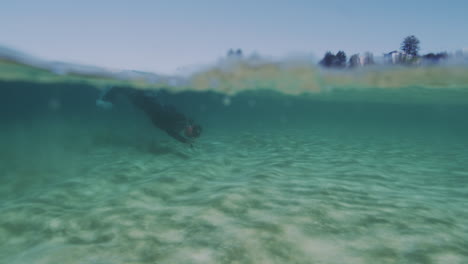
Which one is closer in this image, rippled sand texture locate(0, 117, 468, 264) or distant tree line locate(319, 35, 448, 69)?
rippled sand texture locate(0, 117, 468, 264)

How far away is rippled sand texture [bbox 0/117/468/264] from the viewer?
13.2 feet

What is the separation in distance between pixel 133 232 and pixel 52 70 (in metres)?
18.2

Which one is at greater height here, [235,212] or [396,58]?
[396,58]

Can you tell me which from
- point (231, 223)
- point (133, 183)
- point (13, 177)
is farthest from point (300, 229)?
point (13, 177)

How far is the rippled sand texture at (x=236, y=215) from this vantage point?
4.03m

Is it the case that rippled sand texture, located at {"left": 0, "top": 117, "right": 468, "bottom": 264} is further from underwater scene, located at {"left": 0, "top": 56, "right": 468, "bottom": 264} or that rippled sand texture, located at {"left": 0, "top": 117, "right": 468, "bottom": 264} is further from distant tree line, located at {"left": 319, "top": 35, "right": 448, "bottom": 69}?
distant tree line, located at {"left": 319, "top": 35, "right": 448, "bottom": 69}

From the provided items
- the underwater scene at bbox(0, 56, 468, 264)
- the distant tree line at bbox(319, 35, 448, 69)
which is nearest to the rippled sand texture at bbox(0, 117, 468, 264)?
the underwater scene at bbox(0, 56, 468, 264)

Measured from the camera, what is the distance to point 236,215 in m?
5.33

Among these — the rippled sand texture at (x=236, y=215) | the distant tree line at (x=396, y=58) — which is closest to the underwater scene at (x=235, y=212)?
the rippled sand texture at (x=236, y=215)

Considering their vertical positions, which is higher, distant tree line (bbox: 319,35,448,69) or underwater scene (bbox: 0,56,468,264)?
distant tree line (bbox: 319,35,448,69)

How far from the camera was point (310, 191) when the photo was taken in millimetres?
7113

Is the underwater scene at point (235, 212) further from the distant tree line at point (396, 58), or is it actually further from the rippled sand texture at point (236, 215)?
the distant tree line at point (396, 58)

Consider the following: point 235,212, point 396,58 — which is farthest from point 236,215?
point 396,58

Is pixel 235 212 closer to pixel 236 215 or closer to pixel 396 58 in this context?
pixel 236 215
